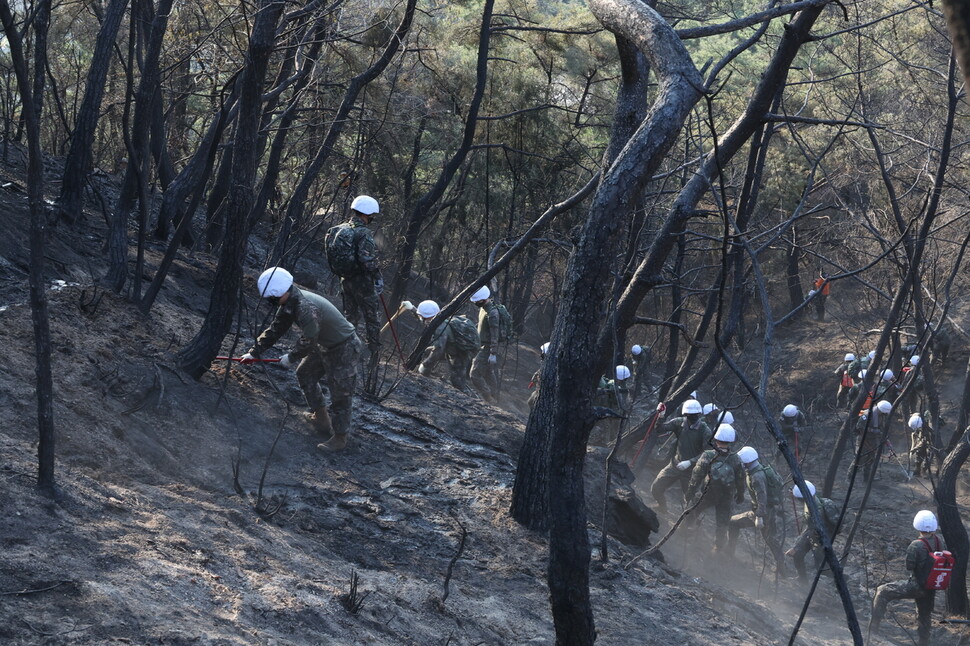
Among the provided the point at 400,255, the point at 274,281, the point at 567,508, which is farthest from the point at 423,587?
the point at 400,255

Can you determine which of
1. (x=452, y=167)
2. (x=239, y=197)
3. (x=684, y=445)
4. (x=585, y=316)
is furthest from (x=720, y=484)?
(x=585, y=316)

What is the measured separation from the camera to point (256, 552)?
566 cm

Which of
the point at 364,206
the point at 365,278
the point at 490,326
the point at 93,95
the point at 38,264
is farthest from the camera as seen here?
the point at 490,326

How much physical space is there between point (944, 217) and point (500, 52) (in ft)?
34.8

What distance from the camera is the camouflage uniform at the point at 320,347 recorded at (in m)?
7.68

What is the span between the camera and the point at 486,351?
47.7 ft

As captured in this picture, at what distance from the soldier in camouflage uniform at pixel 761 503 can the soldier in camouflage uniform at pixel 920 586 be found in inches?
57.2

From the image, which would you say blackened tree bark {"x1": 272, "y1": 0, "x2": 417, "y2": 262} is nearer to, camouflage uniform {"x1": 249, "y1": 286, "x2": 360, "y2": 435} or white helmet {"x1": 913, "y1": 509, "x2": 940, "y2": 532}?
camouflage uniform {"x1": 249, "y1": 286, "x2": 360, "y2": 435}

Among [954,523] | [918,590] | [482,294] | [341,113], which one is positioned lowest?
[918,590]

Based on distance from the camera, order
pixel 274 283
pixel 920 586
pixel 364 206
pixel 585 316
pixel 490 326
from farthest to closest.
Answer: pixel 490 326, pixel 920 586, pixel 364 206, pixel 274 283, pixel 585 316

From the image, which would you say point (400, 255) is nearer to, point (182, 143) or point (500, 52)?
point (182, 143)

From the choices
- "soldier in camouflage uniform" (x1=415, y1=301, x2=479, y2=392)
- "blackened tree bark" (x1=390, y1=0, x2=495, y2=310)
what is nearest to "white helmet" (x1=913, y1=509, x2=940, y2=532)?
"soldier in camouflage uniform" (x1=415, y1=301, x2=479, y2=392)

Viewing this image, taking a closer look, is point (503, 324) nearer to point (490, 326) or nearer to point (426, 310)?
point (490, 326)

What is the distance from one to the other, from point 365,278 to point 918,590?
7333 millimetres
